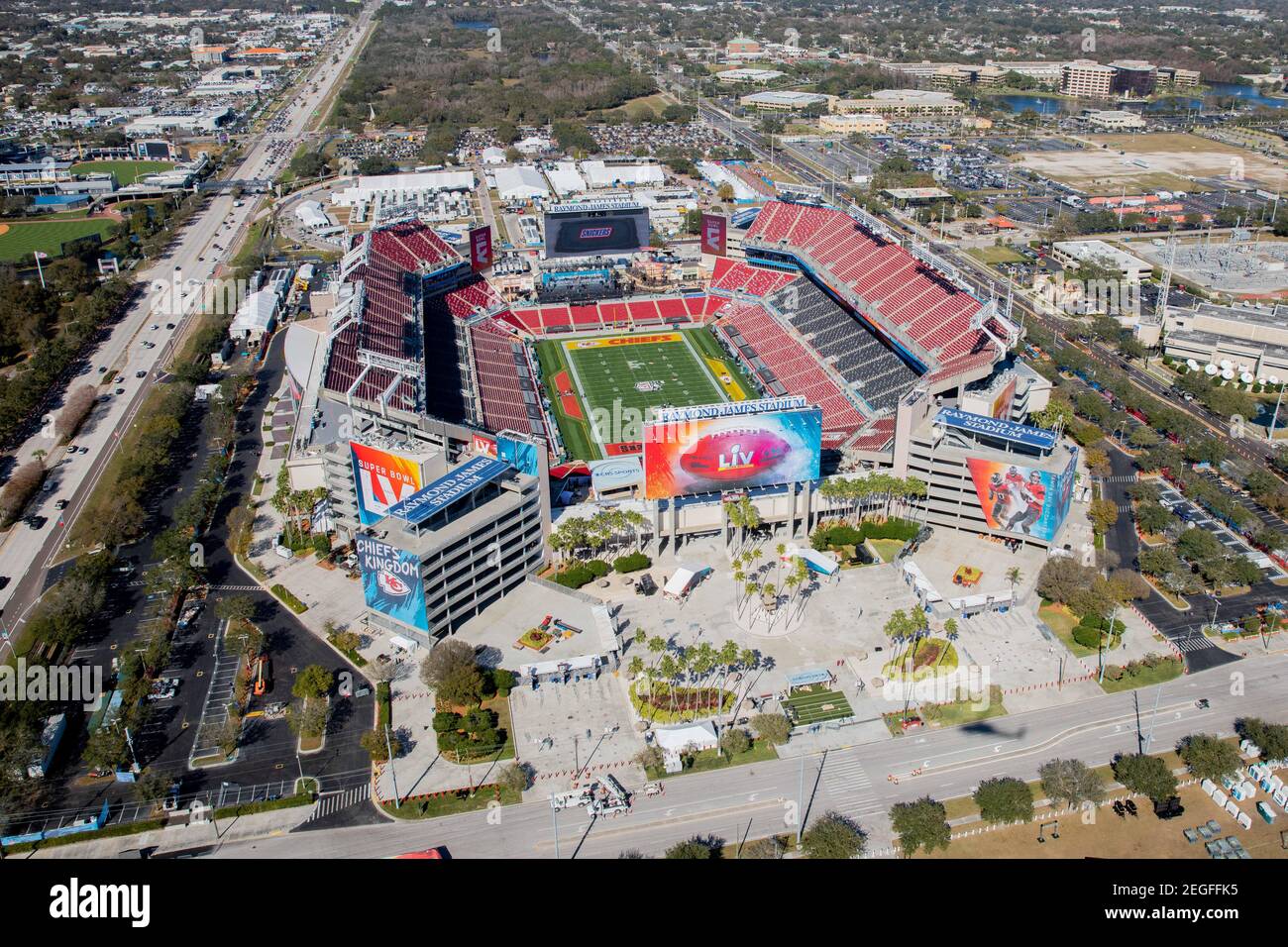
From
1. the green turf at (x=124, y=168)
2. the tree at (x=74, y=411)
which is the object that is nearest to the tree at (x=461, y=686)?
the tree at (x=74, y=411)

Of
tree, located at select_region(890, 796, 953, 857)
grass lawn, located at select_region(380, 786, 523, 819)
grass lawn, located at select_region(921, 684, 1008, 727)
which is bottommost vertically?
grass lawn, located at select_region(380, 786, 523, 819)

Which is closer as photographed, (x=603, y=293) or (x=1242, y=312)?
(x=1242, y=312)

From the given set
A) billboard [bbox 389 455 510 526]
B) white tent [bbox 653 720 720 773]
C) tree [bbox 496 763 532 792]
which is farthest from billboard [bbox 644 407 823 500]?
tree [bbox 496 763 532 792]

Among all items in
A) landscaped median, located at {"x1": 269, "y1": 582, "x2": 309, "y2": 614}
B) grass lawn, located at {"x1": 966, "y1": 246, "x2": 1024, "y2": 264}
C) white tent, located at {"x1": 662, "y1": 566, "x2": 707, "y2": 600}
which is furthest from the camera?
grass lawn, located at {"x1": 966, "y1": 246, "x2": 1024, "y2": 264}

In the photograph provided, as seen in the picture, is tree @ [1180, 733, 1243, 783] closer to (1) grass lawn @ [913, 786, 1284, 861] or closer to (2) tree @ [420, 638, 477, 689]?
(1) grass lawn @ [913, 786, 1284, 861]

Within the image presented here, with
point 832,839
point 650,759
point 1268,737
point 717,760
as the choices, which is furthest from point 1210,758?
point 650,759
